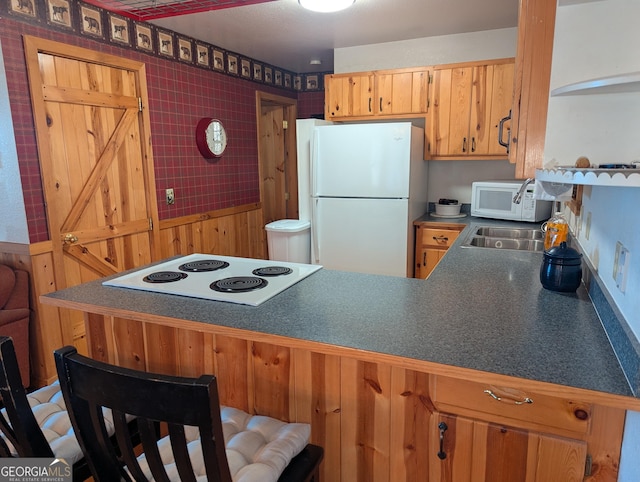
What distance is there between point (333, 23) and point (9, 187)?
8.01ft

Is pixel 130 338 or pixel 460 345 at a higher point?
pixel 460 345

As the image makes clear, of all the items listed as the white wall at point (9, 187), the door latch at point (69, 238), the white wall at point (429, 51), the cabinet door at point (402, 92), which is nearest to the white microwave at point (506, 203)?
the cabinet door at point (402, 92)

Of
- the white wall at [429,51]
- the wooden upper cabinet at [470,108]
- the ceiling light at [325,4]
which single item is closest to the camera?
the ceiling light at [325,4]

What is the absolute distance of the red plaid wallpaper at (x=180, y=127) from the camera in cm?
248

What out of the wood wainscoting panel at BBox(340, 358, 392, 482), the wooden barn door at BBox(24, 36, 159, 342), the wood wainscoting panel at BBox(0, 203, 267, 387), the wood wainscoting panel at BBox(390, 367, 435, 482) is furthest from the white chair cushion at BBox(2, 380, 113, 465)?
the wooden barn door at BBox(24, 36, 159, 342)

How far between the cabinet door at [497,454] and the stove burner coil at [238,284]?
79cm

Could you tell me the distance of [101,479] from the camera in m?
0.99

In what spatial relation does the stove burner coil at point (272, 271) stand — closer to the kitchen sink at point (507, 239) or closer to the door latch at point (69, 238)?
the kitchen sink at point (507, 239)

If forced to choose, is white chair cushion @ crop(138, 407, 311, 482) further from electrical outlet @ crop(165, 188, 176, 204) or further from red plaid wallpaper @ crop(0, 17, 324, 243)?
electrical outlet @ crop(165, 188, 176, 204)

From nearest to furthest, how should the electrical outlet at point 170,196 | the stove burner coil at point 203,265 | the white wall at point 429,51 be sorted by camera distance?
the stove burner coil at point 203,265 → the white wall at point 429,51 → the electrical outlet at point 170,196

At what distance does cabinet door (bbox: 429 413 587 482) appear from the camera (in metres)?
1.07

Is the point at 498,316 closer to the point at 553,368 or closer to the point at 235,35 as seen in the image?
the point at 553,368

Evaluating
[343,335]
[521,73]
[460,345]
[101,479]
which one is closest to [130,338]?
[101,479]

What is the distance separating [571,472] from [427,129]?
2956 millimetres
